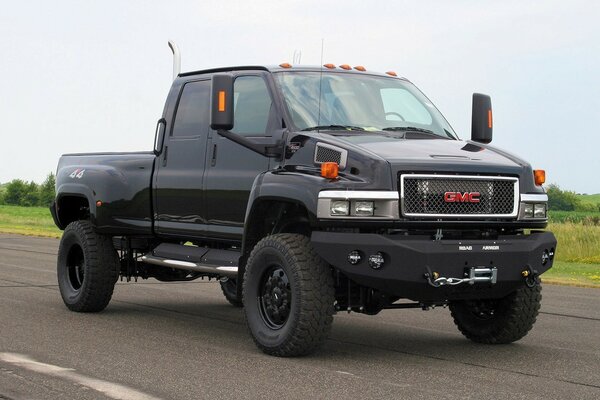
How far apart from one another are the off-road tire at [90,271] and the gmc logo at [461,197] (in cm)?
460

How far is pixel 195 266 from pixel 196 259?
0.22 metres

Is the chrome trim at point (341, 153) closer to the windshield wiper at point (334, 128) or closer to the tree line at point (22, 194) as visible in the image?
the windshield wiper at point (334, 128)

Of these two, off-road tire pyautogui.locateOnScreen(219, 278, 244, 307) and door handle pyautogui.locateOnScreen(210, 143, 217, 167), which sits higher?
door handle pyautogui.locateOnScreen(210, 143, 217, 167)

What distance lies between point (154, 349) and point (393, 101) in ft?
9.97

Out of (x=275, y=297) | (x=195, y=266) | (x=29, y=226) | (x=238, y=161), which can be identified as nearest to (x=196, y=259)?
(x=195, y=266)

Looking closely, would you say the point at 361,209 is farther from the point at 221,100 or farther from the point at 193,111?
the point at 193,111

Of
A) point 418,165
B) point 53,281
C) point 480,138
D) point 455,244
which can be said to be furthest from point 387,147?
point 53,281

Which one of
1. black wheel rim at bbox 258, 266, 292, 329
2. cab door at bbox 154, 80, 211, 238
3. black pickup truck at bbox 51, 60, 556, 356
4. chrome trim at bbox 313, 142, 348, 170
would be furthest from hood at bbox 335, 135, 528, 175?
cab door at bbox 154, 80, 211, 238

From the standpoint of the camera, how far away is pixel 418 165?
27.2 ft

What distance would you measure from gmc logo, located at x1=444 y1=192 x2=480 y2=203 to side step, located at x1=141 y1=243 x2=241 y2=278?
2.09 metres

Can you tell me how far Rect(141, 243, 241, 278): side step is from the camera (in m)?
9.77

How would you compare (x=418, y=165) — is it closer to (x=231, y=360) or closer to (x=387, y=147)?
(x=387, y=147)

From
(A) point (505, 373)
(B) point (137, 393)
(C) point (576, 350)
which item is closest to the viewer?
(B) point (137, 393)

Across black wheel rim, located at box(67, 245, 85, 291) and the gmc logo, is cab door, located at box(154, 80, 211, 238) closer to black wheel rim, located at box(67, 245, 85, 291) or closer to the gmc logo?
black wheel rim, located at box(67, 245, 85, 291)
